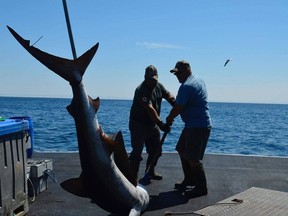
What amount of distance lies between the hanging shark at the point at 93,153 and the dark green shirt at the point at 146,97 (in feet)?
6.26

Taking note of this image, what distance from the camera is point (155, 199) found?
5.86m

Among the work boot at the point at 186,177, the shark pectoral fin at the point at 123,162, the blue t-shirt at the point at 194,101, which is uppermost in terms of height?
the blue t-shirt at the point at 194,101

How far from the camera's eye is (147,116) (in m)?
6.63

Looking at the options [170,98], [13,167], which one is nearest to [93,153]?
[13,167]

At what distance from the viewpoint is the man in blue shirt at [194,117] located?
591 cm

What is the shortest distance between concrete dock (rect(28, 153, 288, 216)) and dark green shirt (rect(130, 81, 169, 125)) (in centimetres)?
109

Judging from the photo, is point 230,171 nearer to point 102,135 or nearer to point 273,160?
point 273,160

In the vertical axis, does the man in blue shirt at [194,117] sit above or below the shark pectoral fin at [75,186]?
above

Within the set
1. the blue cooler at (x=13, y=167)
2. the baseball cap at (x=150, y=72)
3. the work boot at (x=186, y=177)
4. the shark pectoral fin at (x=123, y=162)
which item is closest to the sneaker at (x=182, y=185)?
the work boot at (x=186, y=177)

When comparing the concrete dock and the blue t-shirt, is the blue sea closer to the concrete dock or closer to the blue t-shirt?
the concrete dock

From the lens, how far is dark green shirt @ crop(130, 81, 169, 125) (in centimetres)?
641

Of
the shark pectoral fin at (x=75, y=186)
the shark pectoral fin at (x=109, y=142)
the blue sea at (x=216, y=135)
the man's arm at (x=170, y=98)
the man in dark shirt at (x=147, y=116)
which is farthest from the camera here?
the blue sea at (x=216, y=135)

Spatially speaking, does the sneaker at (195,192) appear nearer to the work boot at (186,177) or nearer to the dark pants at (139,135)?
the work boot at (186,177)

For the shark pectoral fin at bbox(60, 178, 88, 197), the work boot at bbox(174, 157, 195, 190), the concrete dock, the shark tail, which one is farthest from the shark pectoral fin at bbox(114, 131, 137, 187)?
the work boot at bbox(174, 157, 195, 190)
